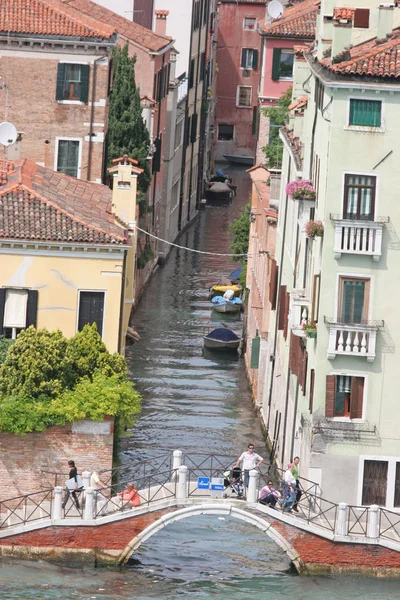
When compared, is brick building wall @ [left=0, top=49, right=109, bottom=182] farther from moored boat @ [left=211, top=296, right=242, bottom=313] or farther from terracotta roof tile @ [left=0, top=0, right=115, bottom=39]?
moored boat @ [left=211, top=296, right=242, bottom=313]

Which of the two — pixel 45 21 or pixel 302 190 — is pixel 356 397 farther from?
pixel 45 21

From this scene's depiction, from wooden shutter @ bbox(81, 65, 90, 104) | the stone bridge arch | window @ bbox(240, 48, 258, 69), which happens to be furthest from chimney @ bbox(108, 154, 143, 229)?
window @ bbox(240, 48, 258, 69)

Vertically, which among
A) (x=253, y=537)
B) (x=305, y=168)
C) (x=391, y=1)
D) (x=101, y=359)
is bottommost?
(x=253, y=537)

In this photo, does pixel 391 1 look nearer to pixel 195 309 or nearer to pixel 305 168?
pixel 305 168

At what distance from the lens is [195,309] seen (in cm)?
7938

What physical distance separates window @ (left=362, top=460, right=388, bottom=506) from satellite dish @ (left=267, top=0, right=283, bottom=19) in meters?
42.5

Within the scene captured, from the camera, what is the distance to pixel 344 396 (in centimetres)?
4672

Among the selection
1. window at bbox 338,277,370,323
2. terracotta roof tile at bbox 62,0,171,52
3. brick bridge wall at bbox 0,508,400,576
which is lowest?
brick bridge wall at bbox 0,508,400,576

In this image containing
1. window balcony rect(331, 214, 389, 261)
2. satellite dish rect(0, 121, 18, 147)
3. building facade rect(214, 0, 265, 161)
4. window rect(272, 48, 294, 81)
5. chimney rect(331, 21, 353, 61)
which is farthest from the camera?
building facade rect(214, 0, 265, 161)

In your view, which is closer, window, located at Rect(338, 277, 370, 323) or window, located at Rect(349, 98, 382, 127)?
window, located at Rect(349, 98, 382, 127)

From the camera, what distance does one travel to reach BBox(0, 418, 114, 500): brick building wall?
4622cm

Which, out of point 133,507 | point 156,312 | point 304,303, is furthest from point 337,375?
point 156,312

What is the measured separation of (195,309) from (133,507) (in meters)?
34.4

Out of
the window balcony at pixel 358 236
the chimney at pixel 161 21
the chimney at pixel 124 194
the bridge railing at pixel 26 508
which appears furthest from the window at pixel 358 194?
the chimney at pixel 161 21
